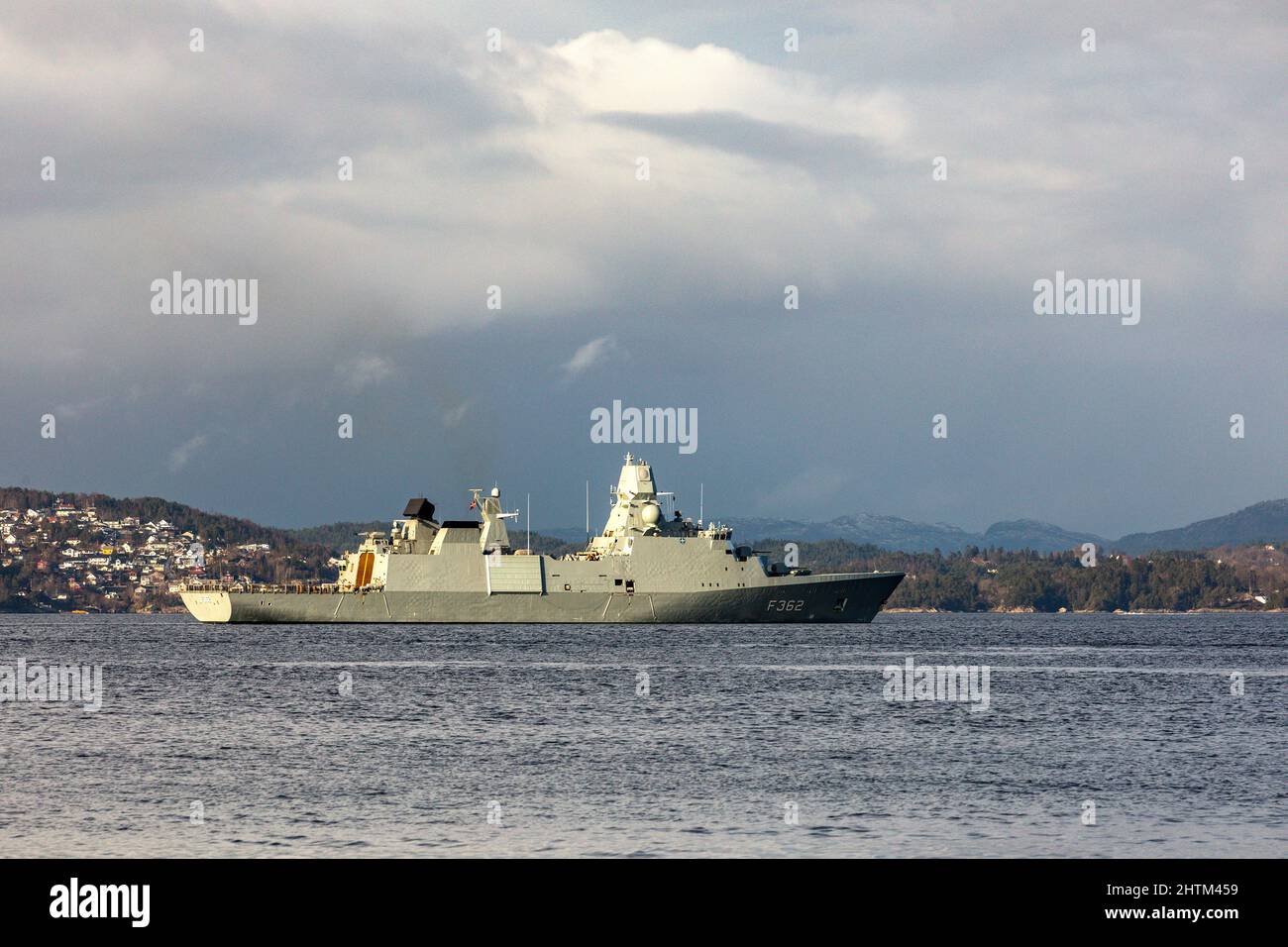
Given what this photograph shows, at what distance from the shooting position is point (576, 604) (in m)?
81.4

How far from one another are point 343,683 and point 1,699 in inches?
378

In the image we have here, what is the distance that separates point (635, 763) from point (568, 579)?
53417 millimetres

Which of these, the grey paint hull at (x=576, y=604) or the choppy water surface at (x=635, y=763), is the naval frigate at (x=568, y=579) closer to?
the grey paint hull at (x=576, y=604)

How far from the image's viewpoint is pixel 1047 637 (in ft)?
→ 311
